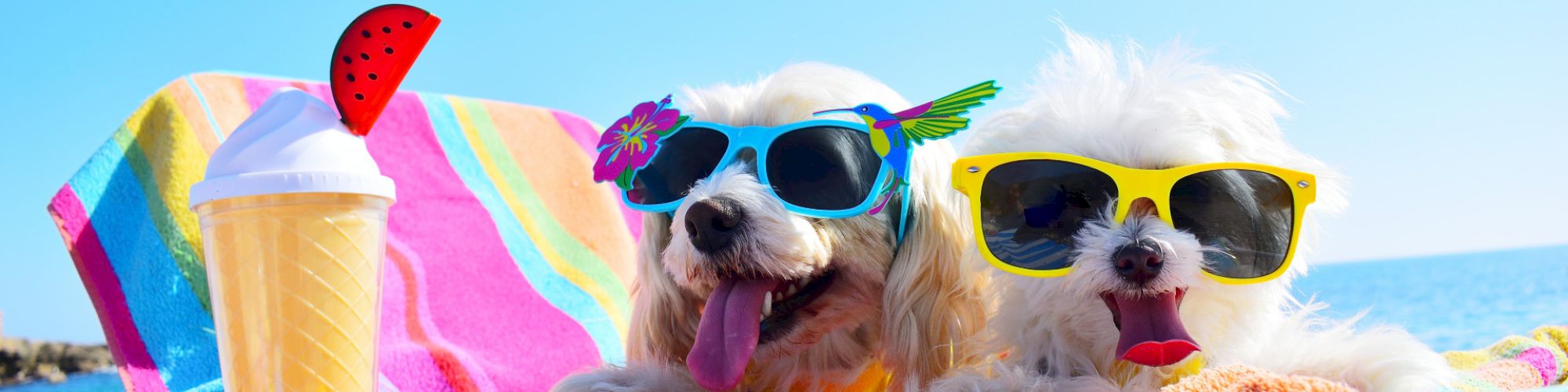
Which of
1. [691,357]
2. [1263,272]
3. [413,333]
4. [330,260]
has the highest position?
[1263,272]

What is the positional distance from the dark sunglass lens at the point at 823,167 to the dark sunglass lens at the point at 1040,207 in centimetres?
28

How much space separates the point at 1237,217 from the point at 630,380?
1110mm

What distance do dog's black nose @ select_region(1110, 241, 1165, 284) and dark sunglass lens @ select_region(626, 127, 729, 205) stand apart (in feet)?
2.64

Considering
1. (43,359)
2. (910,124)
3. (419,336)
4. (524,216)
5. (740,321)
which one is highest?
(910,124)

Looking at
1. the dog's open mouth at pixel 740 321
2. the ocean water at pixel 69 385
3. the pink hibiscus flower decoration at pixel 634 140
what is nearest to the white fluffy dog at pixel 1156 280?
the dog's open mouth at pixel 740 321

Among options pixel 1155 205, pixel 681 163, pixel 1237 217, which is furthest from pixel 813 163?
pixel 1237 217

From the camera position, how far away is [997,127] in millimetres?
1820

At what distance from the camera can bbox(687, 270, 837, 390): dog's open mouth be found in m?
1.79

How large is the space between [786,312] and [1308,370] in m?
0.89

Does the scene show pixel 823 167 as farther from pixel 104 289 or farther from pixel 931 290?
pixel 104 289

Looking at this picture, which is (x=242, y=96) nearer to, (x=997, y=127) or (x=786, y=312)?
(x=786, y=312)

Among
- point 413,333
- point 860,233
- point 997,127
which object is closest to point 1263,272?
point 997,127

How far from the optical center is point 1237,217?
159cm

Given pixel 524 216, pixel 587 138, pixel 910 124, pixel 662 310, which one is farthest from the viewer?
pixel 587 138
